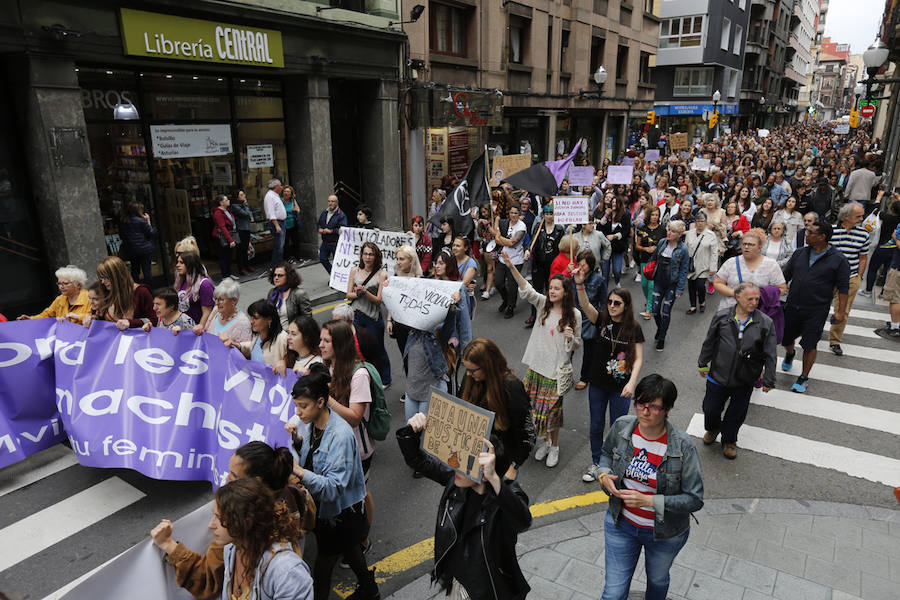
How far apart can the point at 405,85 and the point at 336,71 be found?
2.72 metres

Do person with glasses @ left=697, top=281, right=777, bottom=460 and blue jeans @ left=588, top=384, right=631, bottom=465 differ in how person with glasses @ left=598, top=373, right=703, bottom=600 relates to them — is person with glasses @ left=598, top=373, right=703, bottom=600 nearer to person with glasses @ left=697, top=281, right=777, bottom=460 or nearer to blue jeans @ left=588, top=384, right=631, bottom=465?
blue jeans @ left=588, top=384, right=631, bottom=465

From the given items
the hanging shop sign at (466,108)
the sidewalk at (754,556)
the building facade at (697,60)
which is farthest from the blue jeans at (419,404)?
the building facade at (697,60)

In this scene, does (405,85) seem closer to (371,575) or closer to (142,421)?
(142,421)

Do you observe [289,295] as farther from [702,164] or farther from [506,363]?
[702,164]

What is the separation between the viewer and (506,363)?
3.62 m

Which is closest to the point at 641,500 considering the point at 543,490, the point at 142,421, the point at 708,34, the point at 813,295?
the point at 543,490

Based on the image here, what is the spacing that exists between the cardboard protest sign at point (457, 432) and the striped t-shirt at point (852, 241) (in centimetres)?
755

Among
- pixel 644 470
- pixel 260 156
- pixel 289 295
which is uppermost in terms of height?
pixel 260 156

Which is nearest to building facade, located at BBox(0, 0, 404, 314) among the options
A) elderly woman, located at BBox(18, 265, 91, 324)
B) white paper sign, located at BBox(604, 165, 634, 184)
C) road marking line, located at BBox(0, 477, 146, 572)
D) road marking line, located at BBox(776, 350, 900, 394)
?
elderly woman, located at BBox(18, 265, 91, 324)

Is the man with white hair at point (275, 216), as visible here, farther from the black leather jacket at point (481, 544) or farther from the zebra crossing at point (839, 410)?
the black leather jacket at point (481, 544)

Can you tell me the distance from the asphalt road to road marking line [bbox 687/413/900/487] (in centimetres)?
2

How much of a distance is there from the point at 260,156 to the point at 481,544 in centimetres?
1244

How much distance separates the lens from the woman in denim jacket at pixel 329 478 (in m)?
3.32

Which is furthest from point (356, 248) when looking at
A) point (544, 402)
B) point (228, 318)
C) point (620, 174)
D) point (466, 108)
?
point (466, 108)
